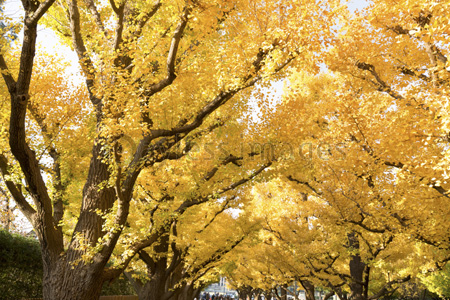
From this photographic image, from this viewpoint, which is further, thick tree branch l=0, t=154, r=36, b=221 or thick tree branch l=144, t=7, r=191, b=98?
thick tree branch l=0, t=154, r=36, b=221

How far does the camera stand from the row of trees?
19.5 ft

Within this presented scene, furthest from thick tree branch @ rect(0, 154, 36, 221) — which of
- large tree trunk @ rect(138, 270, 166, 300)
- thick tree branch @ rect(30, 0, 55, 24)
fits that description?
large tree trunk @ rect(138, 270, 166, 300)

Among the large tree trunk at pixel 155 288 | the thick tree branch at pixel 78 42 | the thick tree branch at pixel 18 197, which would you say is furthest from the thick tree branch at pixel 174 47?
the large tree trunk at pixel 155 288

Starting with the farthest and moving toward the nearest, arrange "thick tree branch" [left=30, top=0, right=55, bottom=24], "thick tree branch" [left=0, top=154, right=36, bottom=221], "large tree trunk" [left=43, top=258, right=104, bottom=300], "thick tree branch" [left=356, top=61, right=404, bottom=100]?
"thick tree branch" [left=356, top=61, right=404, bottom=100], "thick tree branch" [left=0, top=154, right=36, bottom=221], "large tree trunk" [left=43, top=258, right=104, bottom=300], "thick tree branch" [left=30, top=0, right=55, bottom=24]

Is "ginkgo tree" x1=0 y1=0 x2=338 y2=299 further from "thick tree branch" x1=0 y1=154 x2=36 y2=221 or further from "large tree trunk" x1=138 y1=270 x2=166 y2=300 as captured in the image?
"large tree trunk" x1=138 y1=270 x2=166 y2=300

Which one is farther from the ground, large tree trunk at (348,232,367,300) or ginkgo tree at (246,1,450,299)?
ginkgo tree at (246,1,450,299)

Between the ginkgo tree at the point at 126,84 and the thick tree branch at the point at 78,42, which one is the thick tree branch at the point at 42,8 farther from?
the thick tree branch at the point at 78,42

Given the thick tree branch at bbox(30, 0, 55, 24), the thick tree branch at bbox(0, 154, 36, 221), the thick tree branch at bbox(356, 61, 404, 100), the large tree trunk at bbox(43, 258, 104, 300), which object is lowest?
the large tree trunk at bbox(43, 258, 104, 300)

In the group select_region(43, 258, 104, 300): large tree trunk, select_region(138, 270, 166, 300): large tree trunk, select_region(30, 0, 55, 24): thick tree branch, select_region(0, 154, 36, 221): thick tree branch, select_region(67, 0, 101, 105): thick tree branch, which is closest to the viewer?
select_region(30, 0, 55, 24): thick tree branch

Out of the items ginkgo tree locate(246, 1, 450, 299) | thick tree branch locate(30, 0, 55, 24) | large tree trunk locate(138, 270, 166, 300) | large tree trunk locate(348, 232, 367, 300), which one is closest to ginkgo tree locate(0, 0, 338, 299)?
thick tree branch locate(30, 0, 55, 24)

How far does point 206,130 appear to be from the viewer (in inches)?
396

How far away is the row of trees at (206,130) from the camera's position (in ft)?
19.5

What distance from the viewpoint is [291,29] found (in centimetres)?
616

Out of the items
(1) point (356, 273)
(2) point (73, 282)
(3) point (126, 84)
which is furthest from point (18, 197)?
(1) point (356, 273)
